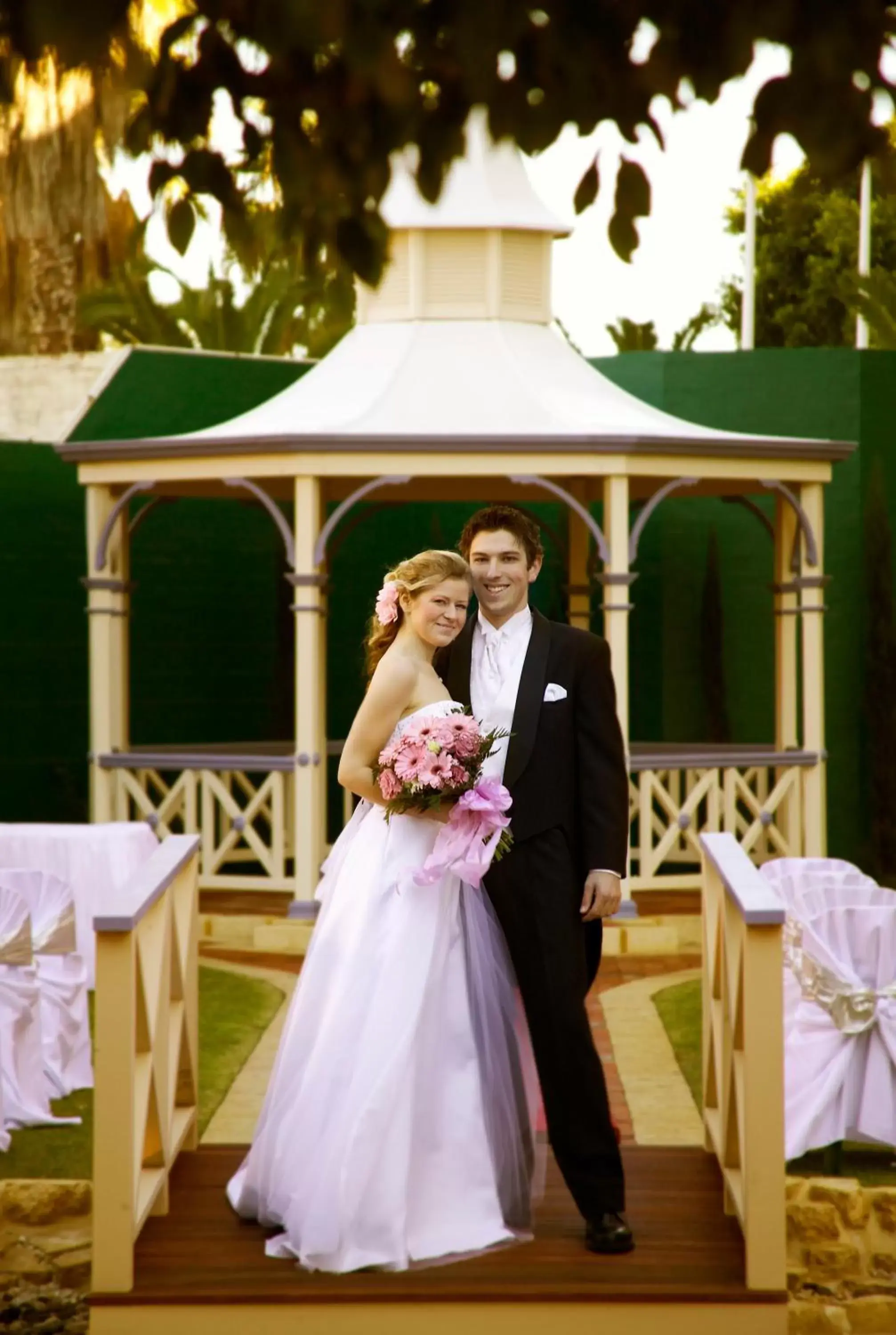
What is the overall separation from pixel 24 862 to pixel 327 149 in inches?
293

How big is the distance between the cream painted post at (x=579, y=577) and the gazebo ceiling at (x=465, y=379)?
1.46m

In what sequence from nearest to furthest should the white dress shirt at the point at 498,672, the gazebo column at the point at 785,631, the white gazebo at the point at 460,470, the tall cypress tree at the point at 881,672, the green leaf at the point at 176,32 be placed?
1. the green leaf at the point at 176,32
2. the white dress shirt at the point at 498,672
3. the white gazebo at the point at 460,470
4. the gazebo column at the point at 785,631
5. the tall cypress tree at the point at 881,672

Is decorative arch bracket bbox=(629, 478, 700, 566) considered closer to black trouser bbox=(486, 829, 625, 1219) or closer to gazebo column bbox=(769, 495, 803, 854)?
gazebo column bbox=(769, 495, 803, 854)

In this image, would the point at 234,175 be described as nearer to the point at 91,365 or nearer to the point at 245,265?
the point at 245,265

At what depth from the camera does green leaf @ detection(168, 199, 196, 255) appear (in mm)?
3959

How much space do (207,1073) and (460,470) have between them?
4.31 m

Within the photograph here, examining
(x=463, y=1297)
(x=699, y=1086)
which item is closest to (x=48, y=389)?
(x=699, y=1086)

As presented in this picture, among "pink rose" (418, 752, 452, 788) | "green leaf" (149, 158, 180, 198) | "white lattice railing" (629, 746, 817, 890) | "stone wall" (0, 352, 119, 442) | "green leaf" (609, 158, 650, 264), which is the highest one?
"stone wall" (0, 352, 119, 442)

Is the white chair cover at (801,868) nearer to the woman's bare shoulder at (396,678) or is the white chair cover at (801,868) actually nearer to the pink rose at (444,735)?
the woman's bare shoulder at (396,678)

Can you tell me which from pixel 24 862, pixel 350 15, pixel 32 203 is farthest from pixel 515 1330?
pixel 32 203

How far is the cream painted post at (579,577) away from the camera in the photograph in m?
15.0

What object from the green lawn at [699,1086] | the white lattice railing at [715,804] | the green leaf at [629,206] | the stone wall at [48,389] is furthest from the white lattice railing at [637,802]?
the green leaf at [629,206]

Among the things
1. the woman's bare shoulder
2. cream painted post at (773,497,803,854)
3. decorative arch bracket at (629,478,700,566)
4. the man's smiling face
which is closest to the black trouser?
the woman's bare shoulder

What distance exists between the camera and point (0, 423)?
16203 mm
